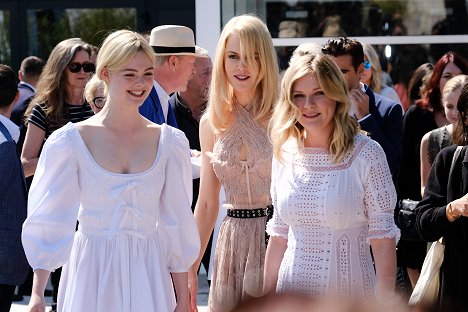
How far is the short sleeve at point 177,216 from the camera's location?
4.21 m

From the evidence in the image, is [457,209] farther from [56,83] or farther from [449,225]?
[56,83]

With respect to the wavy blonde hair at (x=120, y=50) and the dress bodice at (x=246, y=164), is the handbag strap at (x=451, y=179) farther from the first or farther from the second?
the wavy blonde hair at (x=120, y=50)

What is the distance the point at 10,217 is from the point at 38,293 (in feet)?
6.22

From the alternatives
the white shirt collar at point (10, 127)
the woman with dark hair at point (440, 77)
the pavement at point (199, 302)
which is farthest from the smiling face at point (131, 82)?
the pavement at point (199, 302)

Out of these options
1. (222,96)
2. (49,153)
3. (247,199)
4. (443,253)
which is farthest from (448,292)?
(49,153)

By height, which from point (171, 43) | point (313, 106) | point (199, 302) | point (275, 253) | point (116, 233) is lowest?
point (199, 302)

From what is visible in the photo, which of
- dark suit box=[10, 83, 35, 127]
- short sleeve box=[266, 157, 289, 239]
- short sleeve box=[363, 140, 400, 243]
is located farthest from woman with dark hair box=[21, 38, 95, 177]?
short sleeve box=[363, 140, 400, 243]

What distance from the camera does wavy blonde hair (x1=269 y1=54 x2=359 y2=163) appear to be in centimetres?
393

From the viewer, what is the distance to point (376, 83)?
343 inches

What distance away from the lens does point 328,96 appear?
3.95 meters

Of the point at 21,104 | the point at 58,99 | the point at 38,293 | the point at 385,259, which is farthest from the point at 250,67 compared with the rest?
the point at 21,104

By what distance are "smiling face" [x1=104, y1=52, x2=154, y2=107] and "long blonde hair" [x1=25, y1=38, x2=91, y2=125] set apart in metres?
2.67

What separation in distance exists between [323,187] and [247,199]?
0.93m

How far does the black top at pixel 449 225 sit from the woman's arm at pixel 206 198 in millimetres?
1025
